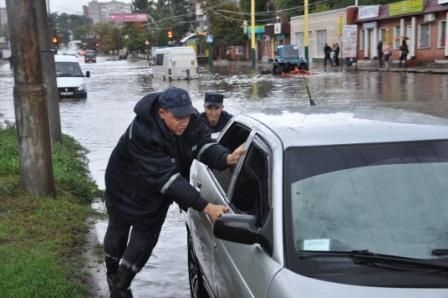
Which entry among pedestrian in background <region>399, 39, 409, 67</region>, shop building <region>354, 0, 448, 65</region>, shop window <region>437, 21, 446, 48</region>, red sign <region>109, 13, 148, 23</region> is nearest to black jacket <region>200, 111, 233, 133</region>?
shop building <region>354, 0, 448, 65</region>

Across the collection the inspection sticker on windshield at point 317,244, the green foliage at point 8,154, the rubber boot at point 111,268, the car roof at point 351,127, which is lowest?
the rubber boot at point 111,268

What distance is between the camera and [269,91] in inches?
1032

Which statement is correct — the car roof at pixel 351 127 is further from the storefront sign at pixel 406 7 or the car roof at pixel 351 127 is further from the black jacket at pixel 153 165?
the storefront sign at pixel 406 7

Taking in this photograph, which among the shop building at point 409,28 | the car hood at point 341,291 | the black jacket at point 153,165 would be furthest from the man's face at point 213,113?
the shop building at point 409,28

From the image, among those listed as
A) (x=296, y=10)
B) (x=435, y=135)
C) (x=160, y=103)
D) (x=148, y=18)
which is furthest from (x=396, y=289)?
(x=148, y=18)

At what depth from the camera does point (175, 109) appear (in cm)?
365

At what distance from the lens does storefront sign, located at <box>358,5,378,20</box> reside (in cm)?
4484

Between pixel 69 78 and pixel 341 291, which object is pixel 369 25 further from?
pixel 341 291

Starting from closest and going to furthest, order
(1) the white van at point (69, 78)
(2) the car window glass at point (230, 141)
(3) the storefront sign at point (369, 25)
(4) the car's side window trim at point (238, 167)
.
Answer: (4) the car's side window trim at point (238, 167) → (2) the car window glass at point (230, 141) → (1) the white van at point (69, 78) → (3) the storefront sign at point (369, 25)

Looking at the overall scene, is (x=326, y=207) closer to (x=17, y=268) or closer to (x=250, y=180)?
(x=250, y=180)

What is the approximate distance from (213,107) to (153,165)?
2597 millimetres

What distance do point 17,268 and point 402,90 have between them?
20.5 meters

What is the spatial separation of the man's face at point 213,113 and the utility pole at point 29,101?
180cm

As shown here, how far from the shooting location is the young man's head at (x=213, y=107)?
6184mm
